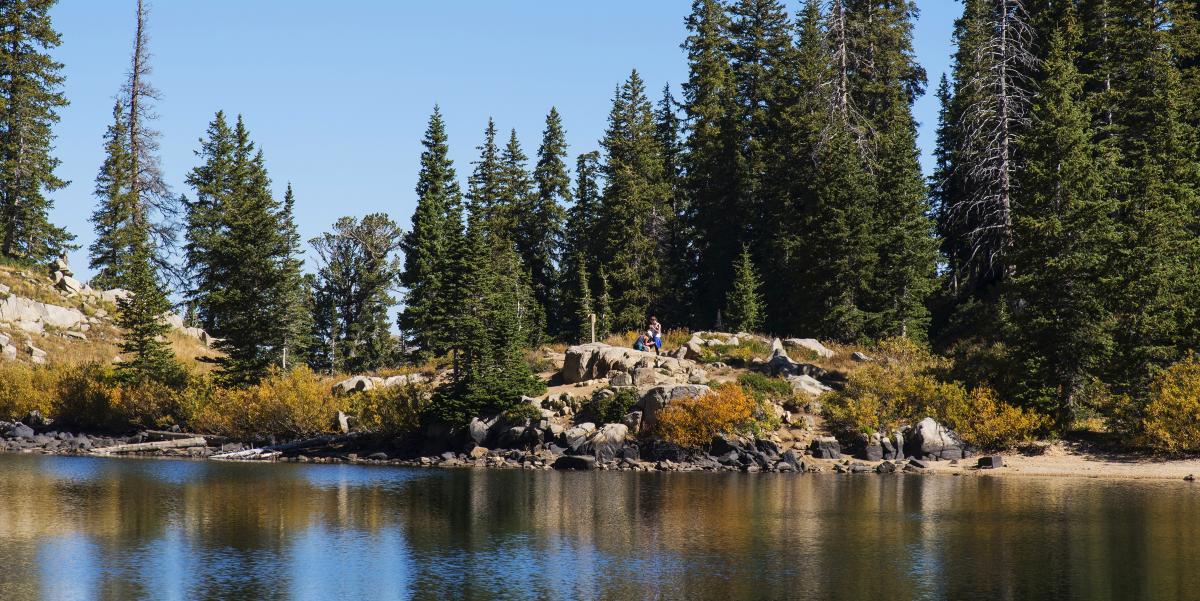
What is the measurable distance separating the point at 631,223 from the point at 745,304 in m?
13.3

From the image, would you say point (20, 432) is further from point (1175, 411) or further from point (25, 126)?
point (1175, 411)

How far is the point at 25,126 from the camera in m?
80.3

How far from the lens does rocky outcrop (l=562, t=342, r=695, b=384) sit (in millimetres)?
56562

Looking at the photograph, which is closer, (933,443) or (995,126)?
(933,443)

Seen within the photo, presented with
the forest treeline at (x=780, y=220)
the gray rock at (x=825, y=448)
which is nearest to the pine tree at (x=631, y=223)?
the forest treeline at (x=780, y=220)

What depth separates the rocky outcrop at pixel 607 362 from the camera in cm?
5656

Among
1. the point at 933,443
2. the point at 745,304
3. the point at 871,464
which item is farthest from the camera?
the point at 745,304

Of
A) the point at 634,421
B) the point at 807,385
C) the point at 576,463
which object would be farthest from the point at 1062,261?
the point at 576,463

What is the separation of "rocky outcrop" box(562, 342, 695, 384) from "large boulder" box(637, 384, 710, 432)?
4000mm

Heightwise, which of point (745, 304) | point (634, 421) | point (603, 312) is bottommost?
point (634, 421)

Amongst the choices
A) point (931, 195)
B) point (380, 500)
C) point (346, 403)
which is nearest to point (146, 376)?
point (346, 403)

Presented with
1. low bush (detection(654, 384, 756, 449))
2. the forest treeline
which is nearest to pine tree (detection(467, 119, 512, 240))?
the forest treeline

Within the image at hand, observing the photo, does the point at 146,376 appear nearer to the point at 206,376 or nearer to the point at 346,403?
the point at 206,376

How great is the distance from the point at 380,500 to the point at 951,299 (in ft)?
149
